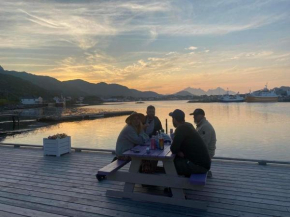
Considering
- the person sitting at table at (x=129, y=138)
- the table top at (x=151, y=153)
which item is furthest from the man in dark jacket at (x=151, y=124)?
the table top at (x=151, y=153)

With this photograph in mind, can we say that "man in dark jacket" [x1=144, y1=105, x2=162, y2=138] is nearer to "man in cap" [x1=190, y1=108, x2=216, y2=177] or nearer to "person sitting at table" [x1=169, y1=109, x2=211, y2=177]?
"man in cap" [x1=190, y1=108, x2=216, y2=177]

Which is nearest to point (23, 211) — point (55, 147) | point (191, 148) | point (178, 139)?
point (178, 139)

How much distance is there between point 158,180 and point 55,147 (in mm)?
4266

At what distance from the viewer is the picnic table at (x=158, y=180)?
3258mm

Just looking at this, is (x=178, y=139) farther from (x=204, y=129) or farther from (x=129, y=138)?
(x=204, y=129)

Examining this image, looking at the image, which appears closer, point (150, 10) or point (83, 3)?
point (83, 3)

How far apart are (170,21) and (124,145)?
49.7ft

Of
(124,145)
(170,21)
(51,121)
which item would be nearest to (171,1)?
(170,21)

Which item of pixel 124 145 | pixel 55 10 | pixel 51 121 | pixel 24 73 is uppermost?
pixel 24 73

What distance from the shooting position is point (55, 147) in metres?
6.59

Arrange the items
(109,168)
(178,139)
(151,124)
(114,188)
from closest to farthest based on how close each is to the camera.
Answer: (178,139) < (109,168) < (114,188) < (151,124)

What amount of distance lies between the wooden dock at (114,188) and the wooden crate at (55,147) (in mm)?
917

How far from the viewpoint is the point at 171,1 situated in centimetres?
A: 1305

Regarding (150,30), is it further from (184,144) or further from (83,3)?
(184,144)
